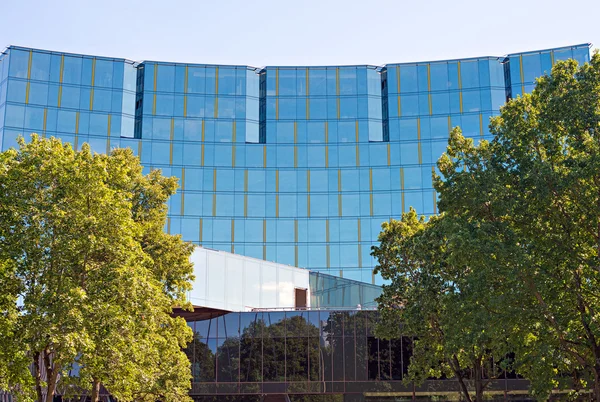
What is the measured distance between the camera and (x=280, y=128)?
249 feet

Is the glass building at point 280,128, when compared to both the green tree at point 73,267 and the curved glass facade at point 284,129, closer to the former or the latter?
the curved glass facade at point 284,129

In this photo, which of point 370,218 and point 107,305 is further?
point 370,218

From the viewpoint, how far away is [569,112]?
25859 mm

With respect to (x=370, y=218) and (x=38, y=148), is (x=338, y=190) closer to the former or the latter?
(x=370, y=218)

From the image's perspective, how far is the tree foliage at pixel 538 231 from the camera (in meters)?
25.5

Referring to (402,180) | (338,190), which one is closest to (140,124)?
(338,190)

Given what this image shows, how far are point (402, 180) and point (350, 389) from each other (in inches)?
1301

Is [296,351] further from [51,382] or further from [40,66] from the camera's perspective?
[40,66]

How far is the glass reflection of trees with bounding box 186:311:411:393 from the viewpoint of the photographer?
4522 centimetres

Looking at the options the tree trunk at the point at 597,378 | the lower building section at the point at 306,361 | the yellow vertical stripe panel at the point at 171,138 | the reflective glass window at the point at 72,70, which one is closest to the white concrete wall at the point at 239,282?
the lower building section at the point at 306,361

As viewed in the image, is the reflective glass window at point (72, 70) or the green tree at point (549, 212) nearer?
the green tree at point (549, 212)

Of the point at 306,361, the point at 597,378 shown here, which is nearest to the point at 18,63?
the point at 306,361

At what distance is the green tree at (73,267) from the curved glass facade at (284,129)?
47066 mm

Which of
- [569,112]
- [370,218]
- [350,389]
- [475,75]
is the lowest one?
[350,389]
